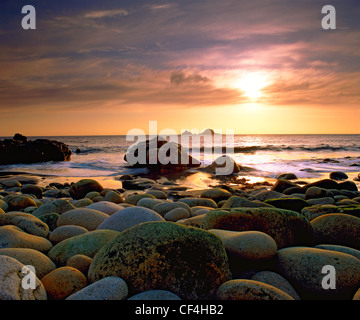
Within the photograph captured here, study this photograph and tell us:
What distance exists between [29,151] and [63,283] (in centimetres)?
2018

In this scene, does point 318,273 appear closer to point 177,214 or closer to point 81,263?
point 81,263

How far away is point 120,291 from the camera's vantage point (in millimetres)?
2141

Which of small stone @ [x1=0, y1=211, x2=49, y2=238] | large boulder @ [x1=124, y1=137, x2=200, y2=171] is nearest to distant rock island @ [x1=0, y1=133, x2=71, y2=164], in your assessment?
large boulder @ [x1=124, y1=137, x2=200, y2=171]

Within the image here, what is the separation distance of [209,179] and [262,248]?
31.7ft

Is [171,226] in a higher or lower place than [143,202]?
higher

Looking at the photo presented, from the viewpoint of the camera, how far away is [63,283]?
2346 millimetres

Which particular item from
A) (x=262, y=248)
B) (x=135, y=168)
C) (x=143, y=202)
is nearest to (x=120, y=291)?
(x=262, y=248)

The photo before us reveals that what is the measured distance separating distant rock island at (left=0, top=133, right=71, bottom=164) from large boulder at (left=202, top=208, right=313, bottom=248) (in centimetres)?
1970

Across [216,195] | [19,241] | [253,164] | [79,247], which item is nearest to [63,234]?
[19,241]

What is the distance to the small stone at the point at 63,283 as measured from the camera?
90.4 inches

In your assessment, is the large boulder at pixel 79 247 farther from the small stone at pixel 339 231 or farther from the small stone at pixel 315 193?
the small stone at pixel 315 193

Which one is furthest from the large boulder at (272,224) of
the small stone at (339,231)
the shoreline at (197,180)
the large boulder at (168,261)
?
the shoreline at (197,180)

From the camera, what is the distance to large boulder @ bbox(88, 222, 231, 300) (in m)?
2.26
